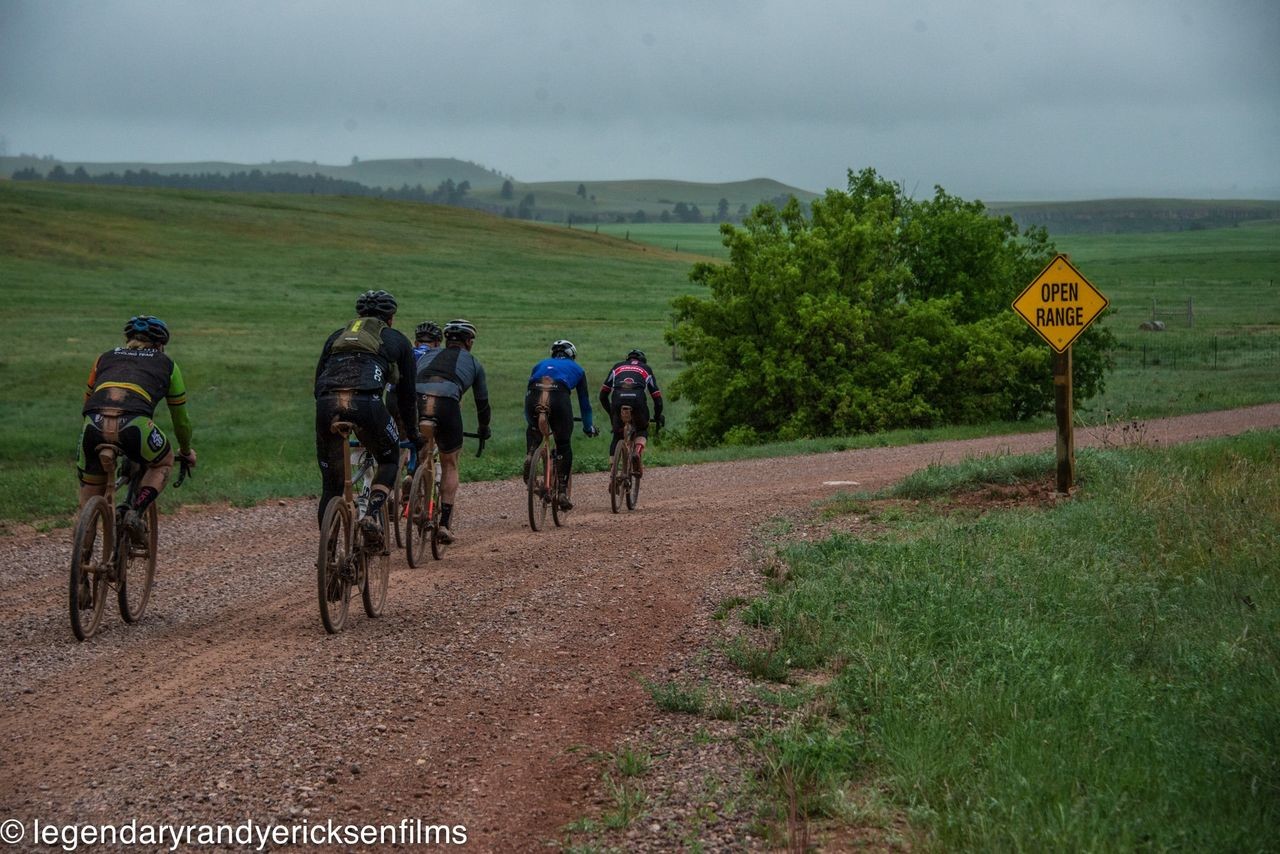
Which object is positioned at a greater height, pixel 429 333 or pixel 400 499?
pixel 429 333

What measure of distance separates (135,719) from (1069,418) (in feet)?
37.4

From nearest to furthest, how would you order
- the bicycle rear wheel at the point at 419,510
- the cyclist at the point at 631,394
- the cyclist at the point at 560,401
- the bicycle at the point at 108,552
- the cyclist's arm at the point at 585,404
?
1. the bicycle at the point at 108,552
2. the bicycle rear wheel at the point at 419,510
3. the cyclist at the point at 560,401
4. the cyclist's arm at the point at 585,404
5. the cyclist at the point at 631,394

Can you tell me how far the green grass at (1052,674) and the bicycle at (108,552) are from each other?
455cm

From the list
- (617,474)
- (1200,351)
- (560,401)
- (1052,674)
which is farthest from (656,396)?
(1200,351)

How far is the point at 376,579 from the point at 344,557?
0.62 metres

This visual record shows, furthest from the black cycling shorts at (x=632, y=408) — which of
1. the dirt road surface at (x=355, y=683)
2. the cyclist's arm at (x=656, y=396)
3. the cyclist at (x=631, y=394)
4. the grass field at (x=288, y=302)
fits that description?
the grass field at (x=288, y=302)

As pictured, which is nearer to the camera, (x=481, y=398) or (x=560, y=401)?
(x=481, y=398)

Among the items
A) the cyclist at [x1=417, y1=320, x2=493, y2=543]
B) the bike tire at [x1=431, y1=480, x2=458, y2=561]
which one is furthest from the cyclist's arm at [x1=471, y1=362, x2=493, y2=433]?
the bike tire at [x1=431, y1=480, x2=458, y2=561]

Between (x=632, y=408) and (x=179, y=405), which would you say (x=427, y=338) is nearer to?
(x=179, y=405)

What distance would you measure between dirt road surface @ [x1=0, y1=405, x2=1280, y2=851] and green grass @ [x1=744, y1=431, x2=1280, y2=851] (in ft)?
3.67

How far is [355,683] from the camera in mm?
7703

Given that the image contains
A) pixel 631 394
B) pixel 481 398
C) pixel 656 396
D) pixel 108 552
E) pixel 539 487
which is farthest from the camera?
pixel 631 394

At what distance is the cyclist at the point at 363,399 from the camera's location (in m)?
9.16

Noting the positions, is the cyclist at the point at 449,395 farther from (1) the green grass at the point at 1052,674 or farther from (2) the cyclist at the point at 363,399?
(1) the green grass at the point at 1052,674
